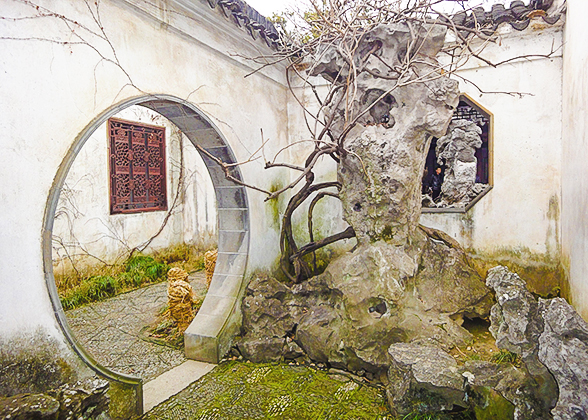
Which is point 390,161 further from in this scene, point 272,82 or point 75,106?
point 75,106

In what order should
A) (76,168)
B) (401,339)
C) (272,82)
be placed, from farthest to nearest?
(76,168)
(272,82)
(401,339)

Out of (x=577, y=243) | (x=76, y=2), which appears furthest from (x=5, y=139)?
(x=577, y=243)

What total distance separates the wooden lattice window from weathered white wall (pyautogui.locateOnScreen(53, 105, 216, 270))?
0.12 metres

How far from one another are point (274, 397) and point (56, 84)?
2927 mm

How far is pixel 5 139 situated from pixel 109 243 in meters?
5.60

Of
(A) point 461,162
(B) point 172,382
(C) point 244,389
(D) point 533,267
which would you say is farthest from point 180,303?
(A) point 461,162

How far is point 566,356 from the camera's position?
1923 mm

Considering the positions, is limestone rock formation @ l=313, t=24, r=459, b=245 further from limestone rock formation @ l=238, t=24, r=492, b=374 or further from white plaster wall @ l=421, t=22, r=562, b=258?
white plaster wall @ l=421, t=22, r=562, b=258

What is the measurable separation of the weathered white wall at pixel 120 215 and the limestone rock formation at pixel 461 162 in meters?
5.17

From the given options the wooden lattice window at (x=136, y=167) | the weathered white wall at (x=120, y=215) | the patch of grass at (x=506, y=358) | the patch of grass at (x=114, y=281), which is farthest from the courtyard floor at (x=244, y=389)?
the wooden lattice window at (x=136, y=167)

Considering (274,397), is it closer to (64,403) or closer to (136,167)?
(64,403)

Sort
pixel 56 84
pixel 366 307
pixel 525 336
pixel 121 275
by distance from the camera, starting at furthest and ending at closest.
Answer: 1. pixel 121 275
2. pixel 366 307
3. pixel 56 84
4. pixel 525 336

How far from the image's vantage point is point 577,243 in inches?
145

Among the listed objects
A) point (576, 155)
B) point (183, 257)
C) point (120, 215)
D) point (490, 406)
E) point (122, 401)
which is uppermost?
point (576, 155)
